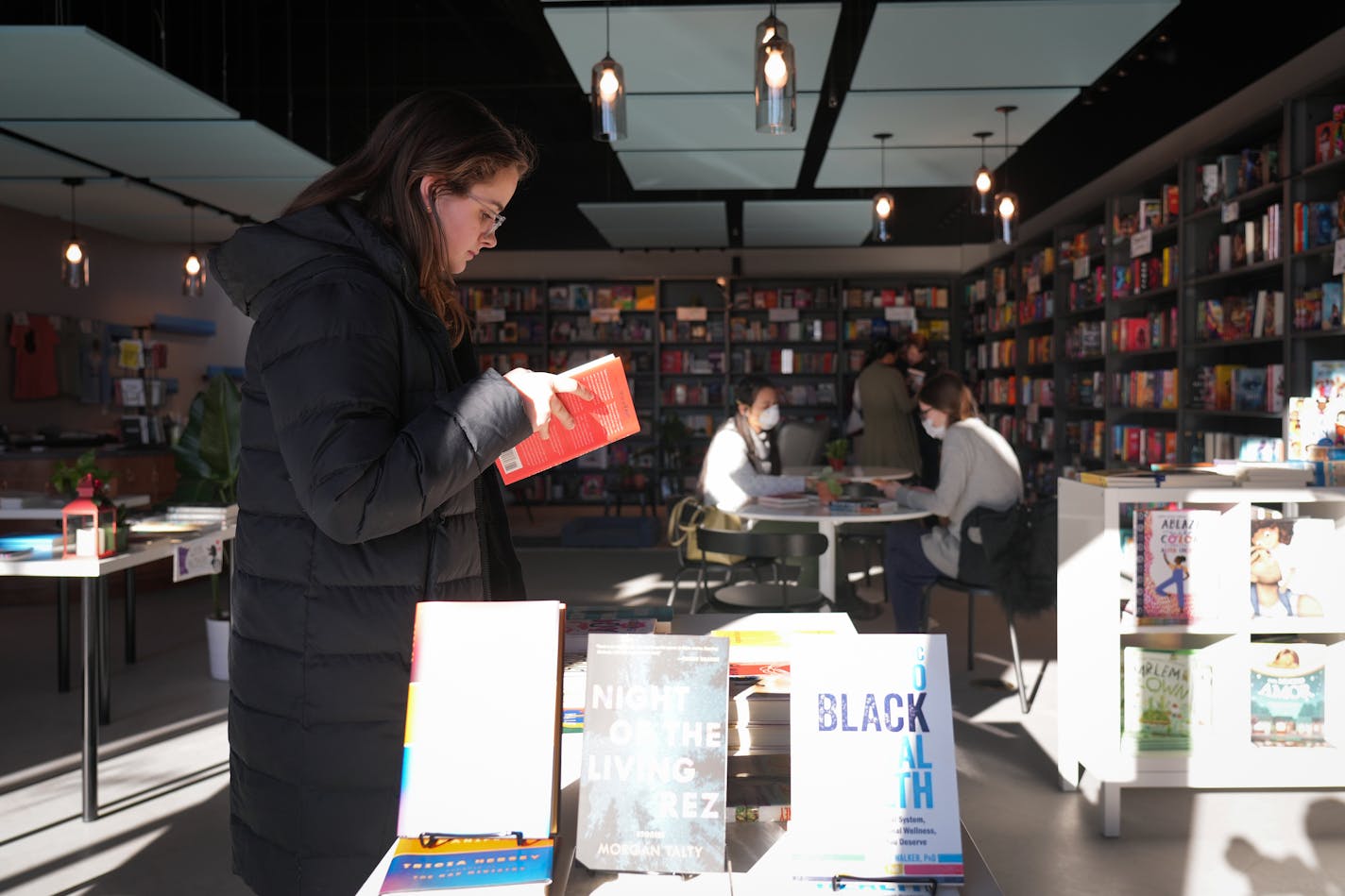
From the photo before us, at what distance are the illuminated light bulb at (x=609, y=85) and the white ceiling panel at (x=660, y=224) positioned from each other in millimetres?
4690

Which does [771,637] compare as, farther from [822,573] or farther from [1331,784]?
[822,573]

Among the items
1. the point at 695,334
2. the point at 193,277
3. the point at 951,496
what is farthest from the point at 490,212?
the point at 695,334

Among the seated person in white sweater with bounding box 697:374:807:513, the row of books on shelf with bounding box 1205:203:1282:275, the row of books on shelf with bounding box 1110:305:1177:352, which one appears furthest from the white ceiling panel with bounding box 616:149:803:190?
the row of books on shelf with bounding box 1205:203:1282:275

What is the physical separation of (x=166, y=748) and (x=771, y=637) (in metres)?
3.24

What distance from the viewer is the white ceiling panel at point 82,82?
4516mm

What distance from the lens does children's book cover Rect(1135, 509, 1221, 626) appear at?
3127 millimetres

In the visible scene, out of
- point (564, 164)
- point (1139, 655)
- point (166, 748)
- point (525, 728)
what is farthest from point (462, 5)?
point (525, 728)

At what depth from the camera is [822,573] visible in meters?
4.75

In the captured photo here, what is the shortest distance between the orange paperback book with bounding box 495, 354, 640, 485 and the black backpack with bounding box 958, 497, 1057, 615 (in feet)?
10.2

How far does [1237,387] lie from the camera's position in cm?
586

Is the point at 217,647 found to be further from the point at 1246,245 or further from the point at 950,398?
the point at 1246,245

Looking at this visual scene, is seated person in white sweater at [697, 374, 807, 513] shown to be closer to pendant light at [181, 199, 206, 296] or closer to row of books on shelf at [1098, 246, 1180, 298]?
row of books on shelf at [1098, 246, 1180, 298]

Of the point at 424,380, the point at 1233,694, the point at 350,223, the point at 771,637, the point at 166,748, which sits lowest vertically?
the point at 166,748

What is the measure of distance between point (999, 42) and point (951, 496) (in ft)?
7.48
